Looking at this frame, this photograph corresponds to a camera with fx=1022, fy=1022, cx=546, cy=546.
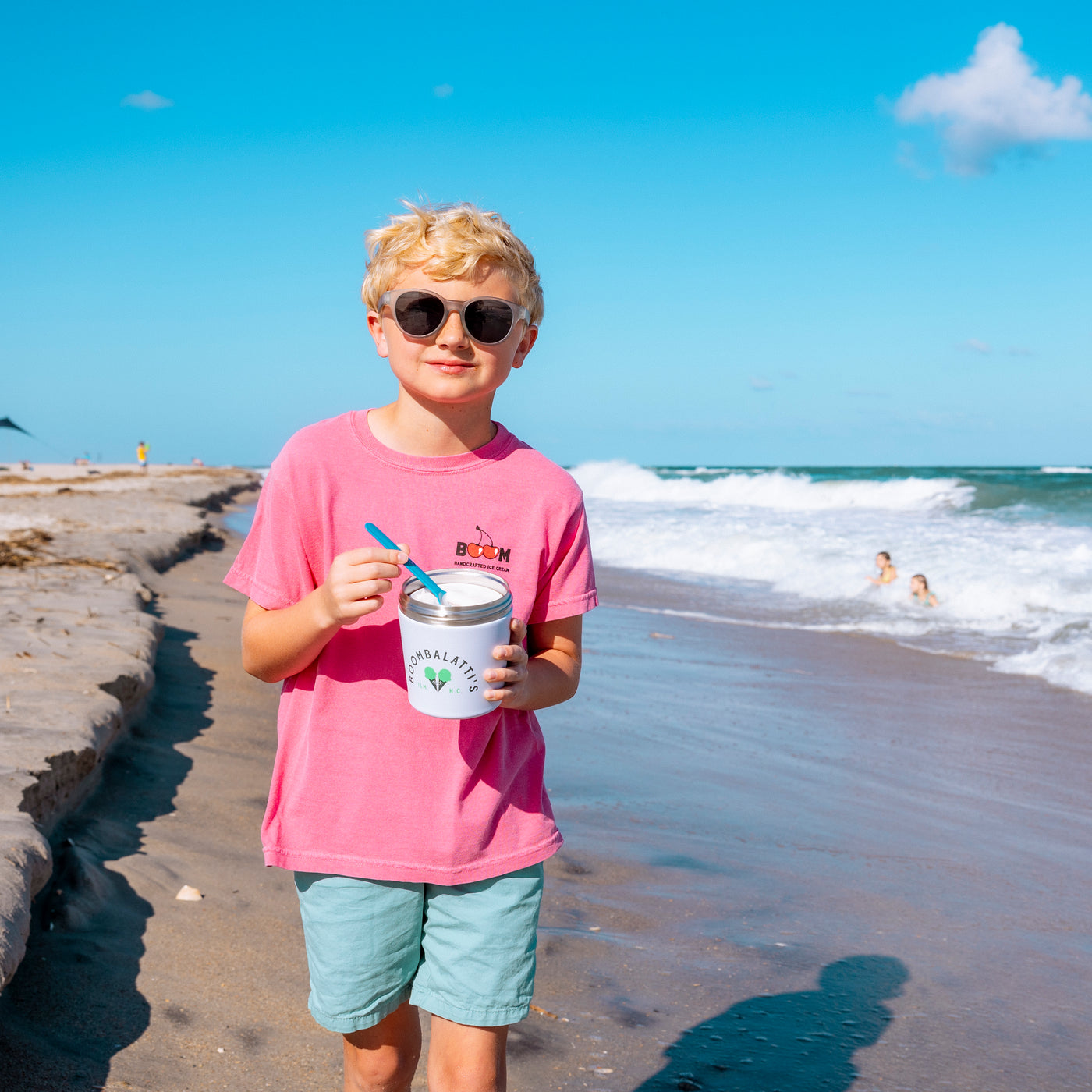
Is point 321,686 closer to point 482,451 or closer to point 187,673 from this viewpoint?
point 482,451

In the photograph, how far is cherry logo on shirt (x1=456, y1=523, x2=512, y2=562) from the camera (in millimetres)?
1683

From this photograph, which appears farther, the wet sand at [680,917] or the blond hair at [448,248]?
the wet sand at [680,917]

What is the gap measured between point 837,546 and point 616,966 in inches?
497

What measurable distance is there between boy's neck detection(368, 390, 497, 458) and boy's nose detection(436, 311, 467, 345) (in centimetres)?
11

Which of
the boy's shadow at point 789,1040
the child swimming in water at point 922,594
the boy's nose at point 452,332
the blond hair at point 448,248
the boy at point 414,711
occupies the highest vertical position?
the blond hair at point 448,248

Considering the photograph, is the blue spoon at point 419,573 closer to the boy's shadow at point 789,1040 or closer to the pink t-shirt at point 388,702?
the pink t-shirt at point 388,702

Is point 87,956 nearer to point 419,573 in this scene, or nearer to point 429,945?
point 429,945

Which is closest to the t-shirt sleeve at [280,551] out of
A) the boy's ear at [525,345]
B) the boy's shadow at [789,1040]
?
the boy's ear at [525,345]

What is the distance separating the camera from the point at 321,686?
1.67 meters

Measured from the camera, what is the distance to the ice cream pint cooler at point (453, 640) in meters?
1.44

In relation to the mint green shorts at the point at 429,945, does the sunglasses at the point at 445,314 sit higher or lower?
higher

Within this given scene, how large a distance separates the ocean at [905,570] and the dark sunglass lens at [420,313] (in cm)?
618

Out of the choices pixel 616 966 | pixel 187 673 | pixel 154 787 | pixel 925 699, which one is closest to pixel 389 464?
pixel 616 966

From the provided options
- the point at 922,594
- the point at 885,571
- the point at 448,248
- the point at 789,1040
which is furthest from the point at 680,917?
the point at 885,571
